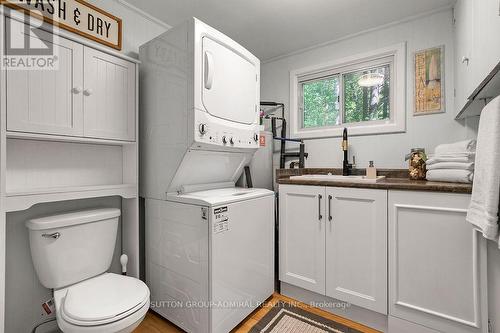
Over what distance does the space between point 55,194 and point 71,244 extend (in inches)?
12.8

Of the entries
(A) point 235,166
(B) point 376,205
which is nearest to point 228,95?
(A) point 235,166

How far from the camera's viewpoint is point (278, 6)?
6.40ft

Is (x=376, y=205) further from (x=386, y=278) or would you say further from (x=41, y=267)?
(x=41, y=267)

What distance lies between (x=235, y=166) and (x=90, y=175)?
110 centimetres

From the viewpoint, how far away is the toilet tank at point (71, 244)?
1353 millimetres

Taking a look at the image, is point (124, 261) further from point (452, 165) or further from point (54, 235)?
point (452, 165)

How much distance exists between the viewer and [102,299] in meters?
1.30

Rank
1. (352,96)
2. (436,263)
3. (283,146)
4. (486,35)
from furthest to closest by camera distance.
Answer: (283,146)
(352,96)
(436,263)
(486,35)

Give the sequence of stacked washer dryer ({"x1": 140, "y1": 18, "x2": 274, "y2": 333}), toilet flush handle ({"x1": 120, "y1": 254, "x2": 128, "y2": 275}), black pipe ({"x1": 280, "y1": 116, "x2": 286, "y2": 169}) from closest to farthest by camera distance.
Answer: stacked washer dryer ({"x1": 140, "y1": 18, "x2": 274, "y2": 333}), toilet flush handle ({"x1": 120, "y1": 254, "x2": 128, "y2": 275}), black pipe ({"x1": 280, "y1": 116, "x2": 286, "y2": 169})

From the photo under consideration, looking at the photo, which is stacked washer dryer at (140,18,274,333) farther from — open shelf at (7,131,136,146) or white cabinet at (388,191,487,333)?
white cabinet at (388,191,487,333)

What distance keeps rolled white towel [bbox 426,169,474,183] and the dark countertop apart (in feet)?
0.14

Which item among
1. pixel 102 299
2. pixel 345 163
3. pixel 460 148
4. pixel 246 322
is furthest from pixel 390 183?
pixel 102 299

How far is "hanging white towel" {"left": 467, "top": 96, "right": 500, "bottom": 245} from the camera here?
1.06 meters

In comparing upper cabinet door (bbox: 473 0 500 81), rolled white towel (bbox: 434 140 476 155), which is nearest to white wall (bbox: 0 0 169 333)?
upper cabinet door (bbox: 473 0 500 81)
